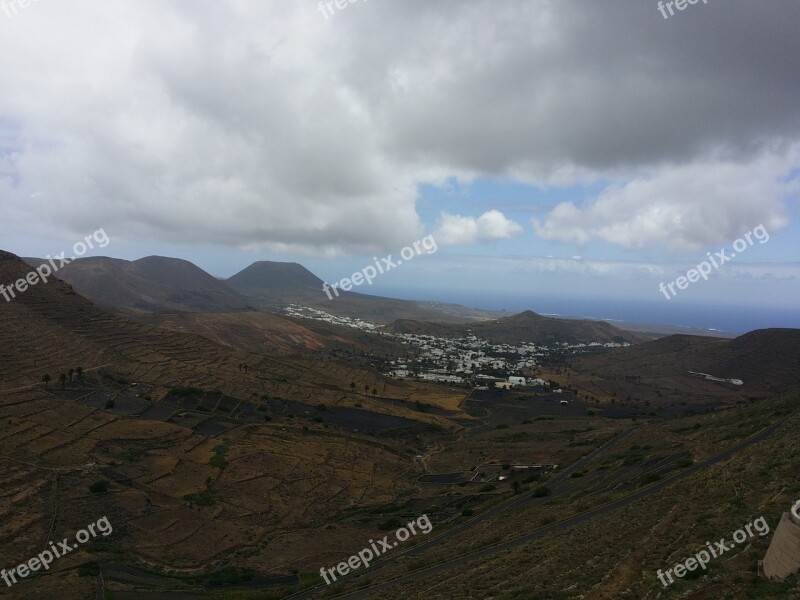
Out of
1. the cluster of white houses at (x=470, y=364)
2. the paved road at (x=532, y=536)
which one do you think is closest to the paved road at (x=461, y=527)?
the paved road at (x=532, y=536)

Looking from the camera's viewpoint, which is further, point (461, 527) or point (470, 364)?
point (470, 364)

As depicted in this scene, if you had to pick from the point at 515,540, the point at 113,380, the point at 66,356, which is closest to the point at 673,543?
the point at 515,540

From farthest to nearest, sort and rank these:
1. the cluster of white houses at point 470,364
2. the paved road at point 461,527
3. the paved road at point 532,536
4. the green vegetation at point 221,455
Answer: the cluster of white houses at point 470,364, the green vegetation at point 221,455, the paved road at point 461,527, the paved road at point 532,536

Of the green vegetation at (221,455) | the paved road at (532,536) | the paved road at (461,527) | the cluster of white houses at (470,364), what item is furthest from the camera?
the cluster of white houses at (470,364)

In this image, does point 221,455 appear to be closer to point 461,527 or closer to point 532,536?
point 461,527

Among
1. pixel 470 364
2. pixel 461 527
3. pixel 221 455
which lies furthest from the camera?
pixel 470 364

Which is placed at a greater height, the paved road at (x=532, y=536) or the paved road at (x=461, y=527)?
the paved road at (x=532, y=536)

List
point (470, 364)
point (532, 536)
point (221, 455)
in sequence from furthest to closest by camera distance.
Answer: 1. point (470, 364)
2. point (221, 455)
3. point (532, 536)

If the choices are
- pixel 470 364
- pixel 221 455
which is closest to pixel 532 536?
pixel 221 455

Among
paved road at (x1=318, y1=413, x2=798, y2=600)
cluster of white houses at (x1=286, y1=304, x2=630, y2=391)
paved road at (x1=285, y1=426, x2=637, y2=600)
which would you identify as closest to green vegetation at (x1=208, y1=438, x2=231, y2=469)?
paved road at (x1=285, y1=426, x2=637, y2=600)

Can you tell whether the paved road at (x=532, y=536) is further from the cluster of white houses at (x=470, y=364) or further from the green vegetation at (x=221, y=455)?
the cluster of white houses at (x=470, y=364)

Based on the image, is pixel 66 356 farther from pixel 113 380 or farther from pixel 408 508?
pixel 408 508
